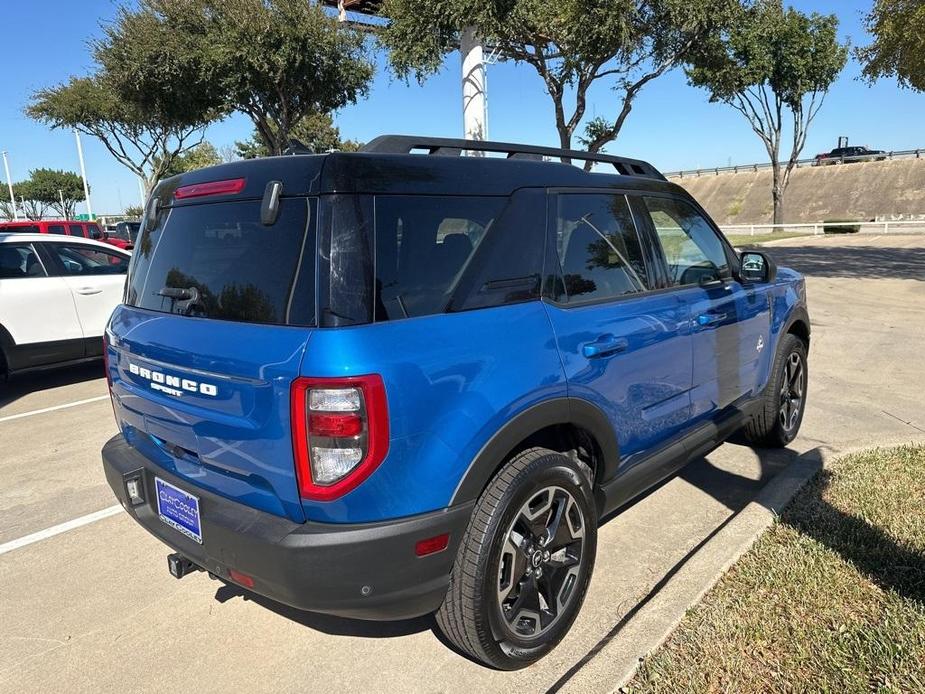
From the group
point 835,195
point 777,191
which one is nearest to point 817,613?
point 777,191

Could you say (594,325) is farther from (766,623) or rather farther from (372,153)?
(766,623)

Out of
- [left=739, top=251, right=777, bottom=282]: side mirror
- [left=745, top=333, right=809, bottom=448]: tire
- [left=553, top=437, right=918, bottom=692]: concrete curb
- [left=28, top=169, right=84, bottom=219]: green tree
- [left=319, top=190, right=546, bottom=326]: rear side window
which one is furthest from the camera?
[left=28, top=169, right=84, bottom=219]: green tree

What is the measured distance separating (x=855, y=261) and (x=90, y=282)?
1764 cm

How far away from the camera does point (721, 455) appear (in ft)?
15.1

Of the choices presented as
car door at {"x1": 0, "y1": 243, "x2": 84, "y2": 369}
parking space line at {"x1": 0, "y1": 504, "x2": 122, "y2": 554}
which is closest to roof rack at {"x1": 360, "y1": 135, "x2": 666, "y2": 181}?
parking space line at {"x1": 0, "y1": 504, "x2": 122, "y2": 554}

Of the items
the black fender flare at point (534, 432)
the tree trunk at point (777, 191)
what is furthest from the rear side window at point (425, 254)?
the tree trunk at point (777, 191)

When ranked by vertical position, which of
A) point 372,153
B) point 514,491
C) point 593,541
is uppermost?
point 372,153

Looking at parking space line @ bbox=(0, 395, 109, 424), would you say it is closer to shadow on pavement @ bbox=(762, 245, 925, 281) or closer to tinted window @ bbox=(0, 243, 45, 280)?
tinted window @ bbox=(0, 243, 45, 280)

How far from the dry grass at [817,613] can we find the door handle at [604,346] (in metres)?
1.08

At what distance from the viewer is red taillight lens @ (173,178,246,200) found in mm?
2346

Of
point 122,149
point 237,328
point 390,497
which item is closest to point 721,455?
point 390,497

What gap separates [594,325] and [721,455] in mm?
2500

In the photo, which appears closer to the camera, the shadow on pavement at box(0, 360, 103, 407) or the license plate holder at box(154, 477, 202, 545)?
the license plate holder at box(154, 477, 202, 545)

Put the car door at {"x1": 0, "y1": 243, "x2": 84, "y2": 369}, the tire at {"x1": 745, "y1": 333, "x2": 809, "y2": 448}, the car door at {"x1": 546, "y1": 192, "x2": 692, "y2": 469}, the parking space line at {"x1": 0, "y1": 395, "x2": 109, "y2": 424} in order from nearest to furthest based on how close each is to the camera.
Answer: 1. the car door at {"x1": 546, "y1": 192, "x2": 692, "y2": 469}
2. the tire at {"x1": 745, "y1": 333, "x2": 809, "y2": 448}
3. the parking space line at {"x1": 0, "y1": 395, "x2": 109, "y2": 424}
4. the car door at {"x1": 0, "y1": 243, "x2": 84, "y2": 369}
